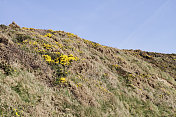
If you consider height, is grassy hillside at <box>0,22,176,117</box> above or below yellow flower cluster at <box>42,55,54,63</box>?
below

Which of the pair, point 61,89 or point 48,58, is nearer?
point 61,89

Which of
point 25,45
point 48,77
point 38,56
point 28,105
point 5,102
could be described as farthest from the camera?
point 25,45

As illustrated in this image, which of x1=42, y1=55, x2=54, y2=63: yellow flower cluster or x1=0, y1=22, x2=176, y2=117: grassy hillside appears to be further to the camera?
x1=42, y1=55, x2=54, y2=63: yellow flower cluster

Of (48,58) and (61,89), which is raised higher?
(48,58)

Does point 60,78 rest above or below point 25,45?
below

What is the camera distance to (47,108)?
20.2 feet

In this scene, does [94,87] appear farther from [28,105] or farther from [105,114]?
[28,105]

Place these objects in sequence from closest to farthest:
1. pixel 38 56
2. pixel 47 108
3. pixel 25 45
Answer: pixel 47 108 < pixel 38 56 < pixel 25 45

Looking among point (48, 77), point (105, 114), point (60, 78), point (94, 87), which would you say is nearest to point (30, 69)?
point (48, 77)

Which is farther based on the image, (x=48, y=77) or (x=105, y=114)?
(x=48, y=77)

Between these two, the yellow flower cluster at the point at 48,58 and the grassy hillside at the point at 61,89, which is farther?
the yellow flower cluster at the point at 48,58

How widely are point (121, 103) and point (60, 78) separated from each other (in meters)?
4.43

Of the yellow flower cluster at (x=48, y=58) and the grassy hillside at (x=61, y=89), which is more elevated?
the yellow flower cluster at (x=48, y=58)

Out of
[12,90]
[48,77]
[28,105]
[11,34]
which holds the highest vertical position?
[11,34]
